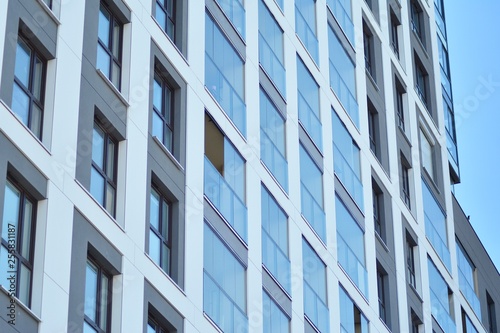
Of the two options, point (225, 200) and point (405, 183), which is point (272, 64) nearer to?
point (225, 200)

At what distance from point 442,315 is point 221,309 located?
68.3 ft

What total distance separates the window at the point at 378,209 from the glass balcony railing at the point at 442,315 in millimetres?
4931

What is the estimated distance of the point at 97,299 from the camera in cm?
3025

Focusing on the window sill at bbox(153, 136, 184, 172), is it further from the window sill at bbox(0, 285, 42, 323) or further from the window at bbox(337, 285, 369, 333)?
the window at bbox(337, 285, 369, 333)

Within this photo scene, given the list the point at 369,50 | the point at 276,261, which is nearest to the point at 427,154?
the point at 369,50

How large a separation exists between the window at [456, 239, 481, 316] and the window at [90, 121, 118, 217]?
95.5 ft

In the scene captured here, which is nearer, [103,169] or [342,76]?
[103,169]

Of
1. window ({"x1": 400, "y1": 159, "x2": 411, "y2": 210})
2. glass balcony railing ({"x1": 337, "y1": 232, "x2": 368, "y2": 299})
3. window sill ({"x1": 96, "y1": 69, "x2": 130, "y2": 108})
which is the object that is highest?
window ({"x1": 400, "y1": 159, "x2": 411, "y2": 210})

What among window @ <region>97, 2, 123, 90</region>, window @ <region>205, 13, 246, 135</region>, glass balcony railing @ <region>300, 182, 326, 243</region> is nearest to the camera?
window @ <region>97, 2, 123, 90</region>

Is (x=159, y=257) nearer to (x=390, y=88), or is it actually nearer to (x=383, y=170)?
(x=383, y=170)

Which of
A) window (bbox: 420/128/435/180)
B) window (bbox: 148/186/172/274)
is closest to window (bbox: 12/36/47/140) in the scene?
window (bbox: 148/186/172/274)

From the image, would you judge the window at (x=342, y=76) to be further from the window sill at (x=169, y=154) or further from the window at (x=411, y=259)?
the window sill at (x=169, y=154)

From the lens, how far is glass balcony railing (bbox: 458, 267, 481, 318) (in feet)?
193

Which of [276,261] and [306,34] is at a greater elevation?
[306,34]
